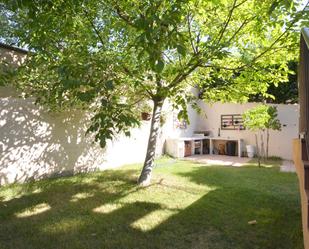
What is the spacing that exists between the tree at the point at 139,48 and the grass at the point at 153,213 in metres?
1.15

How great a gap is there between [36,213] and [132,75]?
2702 millimetres

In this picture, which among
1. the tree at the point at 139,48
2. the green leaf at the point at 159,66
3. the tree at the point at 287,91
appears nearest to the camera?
the green leaf at the point at 159,66

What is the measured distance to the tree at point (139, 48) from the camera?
132 inches

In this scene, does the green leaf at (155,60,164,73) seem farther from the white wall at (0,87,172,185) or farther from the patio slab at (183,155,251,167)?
the patio slab at (183,155,251,167)

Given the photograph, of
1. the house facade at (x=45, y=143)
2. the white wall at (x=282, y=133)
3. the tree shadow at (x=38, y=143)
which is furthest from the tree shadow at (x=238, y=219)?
the white wall at (x=282, y=133)

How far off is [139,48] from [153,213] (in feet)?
8.82

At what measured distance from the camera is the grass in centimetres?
376

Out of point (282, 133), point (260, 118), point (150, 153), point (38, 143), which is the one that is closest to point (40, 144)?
point (38, 143)

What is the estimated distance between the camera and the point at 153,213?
4.75 meters

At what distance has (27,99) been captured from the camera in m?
6.50

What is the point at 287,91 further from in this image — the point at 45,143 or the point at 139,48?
the point at 139,48

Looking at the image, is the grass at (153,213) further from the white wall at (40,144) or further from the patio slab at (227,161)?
the patio slab at (227,161)

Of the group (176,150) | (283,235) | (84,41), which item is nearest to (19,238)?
(84,41)

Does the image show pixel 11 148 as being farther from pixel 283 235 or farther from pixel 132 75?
pixel 283 235
